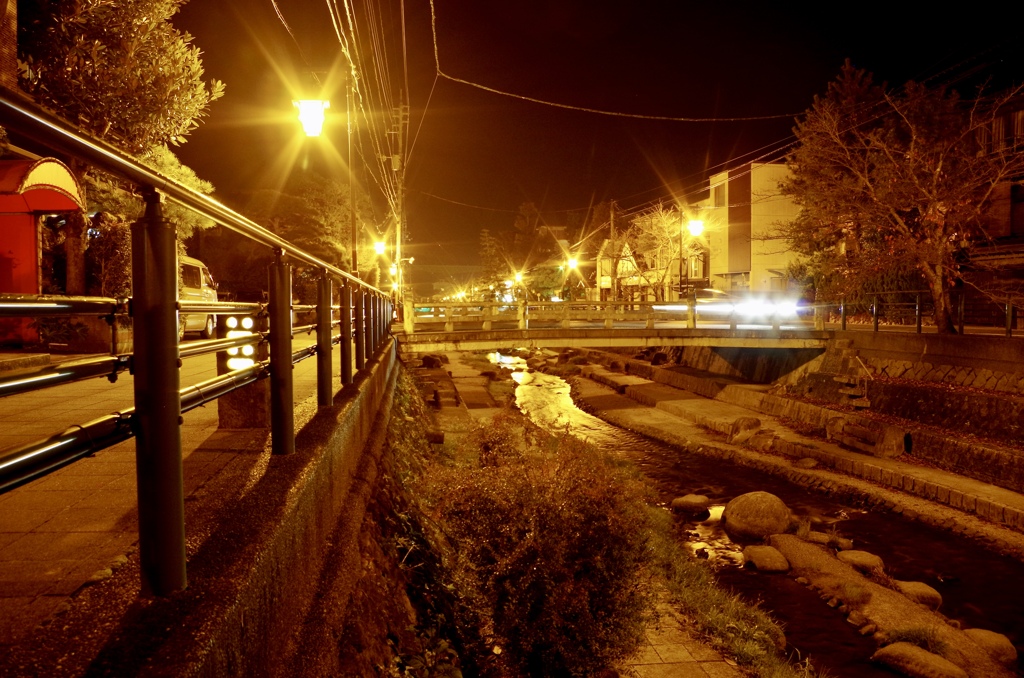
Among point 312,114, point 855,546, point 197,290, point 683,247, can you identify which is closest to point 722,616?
point 855,546

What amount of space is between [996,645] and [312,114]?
1306 cm

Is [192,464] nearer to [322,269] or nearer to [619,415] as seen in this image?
[322,269]

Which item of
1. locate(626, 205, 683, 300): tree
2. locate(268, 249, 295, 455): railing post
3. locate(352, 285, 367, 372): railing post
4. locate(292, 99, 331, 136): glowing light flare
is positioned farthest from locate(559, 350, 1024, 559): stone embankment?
locate(626, 205, 683, 300): tree

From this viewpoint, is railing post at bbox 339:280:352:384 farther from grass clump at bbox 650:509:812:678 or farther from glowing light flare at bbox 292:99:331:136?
glowing light flare at bbox 292:99:331:136

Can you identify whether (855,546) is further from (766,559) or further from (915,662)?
(915,662)

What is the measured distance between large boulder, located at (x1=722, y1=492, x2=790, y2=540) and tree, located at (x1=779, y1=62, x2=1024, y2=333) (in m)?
8.81

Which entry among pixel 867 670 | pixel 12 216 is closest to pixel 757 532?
pixel 867 670

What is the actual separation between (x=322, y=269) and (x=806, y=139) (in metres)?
19.2

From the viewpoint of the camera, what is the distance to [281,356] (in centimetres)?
291

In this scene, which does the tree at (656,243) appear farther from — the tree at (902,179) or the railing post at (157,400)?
the railing post at (157,400)

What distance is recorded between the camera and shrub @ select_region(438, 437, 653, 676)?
6.11 metres

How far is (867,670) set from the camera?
7.43 meters

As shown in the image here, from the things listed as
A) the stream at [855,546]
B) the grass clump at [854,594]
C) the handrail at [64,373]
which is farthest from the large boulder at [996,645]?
the handrail at [64,373]

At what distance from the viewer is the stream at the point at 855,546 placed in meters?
8.09
